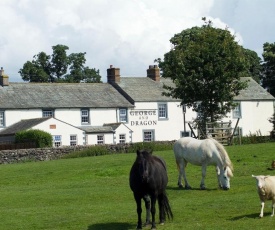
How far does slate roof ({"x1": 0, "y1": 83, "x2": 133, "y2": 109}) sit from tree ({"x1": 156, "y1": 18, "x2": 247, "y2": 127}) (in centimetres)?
2143

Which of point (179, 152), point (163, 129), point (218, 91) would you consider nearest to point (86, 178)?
point (179, 152)

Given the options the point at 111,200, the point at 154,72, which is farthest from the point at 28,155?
the point at 154,72

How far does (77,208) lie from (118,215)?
109 inches

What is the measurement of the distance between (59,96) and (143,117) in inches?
423

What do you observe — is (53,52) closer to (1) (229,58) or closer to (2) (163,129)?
(2) (163,129)

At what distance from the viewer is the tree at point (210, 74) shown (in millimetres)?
62500

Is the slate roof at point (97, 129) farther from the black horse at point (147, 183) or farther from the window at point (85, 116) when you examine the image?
the black horse at point (147, 183)

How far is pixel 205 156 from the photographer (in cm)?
2861

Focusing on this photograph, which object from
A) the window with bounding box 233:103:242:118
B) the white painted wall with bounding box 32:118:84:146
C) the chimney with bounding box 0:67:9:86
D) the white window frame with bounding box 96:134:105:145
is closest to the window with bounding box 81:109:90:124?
the white window frame with bounding box 96:134:105:145

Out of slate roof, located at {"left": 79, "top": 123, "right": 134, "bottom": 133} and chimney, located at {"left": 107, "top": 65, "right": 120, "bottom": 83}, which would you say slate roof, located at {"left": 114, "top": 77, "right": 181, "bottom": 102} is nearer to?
chimney, located at {"left": 107, "top": 65, "right": 120, "bottom": 83}

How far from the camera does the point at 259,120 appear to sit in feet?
314

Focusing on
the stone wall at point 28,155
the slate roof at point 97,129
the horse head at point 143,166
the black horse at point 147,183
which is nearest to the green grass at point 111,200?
the black horse at point 147,183

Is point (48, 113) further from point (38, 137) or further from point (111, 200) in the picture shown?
point (111, 200)

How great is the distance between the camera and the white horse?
27.4 meters
